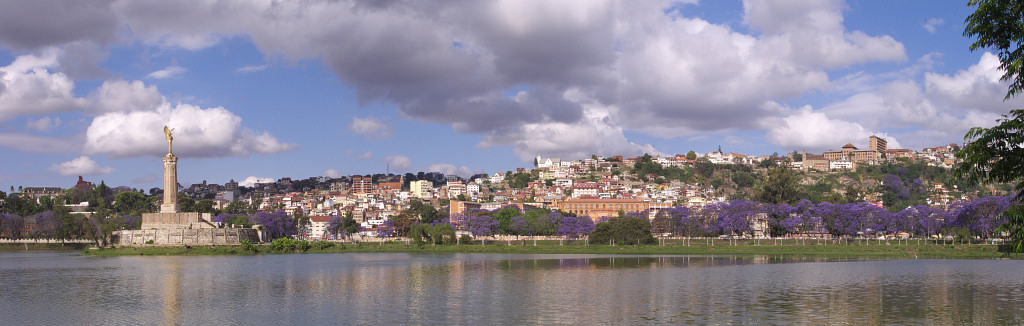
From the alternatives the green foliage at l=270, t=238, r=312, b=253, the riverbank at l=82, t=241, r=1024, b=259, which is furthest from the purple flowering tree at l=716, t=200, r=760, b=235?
the green foliage at l=270, t=238, r=312, b=253

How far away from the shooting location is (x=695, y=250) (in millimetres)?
84375

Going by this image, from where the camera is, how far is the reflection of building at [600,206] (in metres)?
172

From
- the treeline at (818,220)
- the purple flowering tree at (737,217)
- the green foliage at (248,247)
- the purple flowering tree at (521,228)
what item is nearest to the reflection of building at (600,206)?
the purple flowering tree at (521,228)

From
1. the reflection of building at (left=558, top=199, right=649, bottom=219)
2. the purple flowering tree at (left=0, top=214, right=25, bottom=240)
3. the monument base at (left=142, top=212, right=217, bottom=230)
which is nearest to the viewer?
the monument base at (left=142, top=212, right=217, bottom=230)

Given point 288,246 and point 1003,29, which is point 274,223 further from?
point 1003,29

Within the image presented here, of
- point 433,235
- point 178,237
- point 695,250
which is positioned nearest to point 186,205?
point 178,237

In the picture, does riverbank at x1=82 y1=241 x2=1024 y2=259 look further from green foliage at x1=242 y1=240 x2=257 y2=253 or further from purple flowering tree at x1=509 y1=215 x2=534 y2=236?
purple flowering tree at x1=509 y1=215 x2=534 y2=236

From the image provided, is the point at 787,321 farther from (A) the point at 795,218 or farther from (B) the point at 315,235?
(B) the point at 315,235

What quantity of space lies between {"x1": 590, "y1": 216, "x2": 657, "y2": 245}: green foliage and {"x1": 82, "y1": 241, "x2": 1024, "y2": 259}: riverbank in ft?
9.29

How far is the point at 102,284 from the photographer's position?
43.3 metres

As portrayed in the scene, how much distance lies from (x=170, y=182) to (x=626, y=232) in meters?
54.2

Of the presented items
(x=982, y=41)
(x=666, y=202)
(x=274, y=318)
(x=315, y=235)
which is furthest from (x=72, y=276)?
(x=666, y=202)

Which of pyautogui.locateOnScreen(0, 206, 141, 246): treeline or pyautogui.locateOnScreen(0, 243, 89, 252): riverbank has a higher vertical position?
pyautogui.locateOnScreen(0, 206, 141, 246): treeline

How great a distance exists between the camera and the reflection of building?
17200 centimetres
